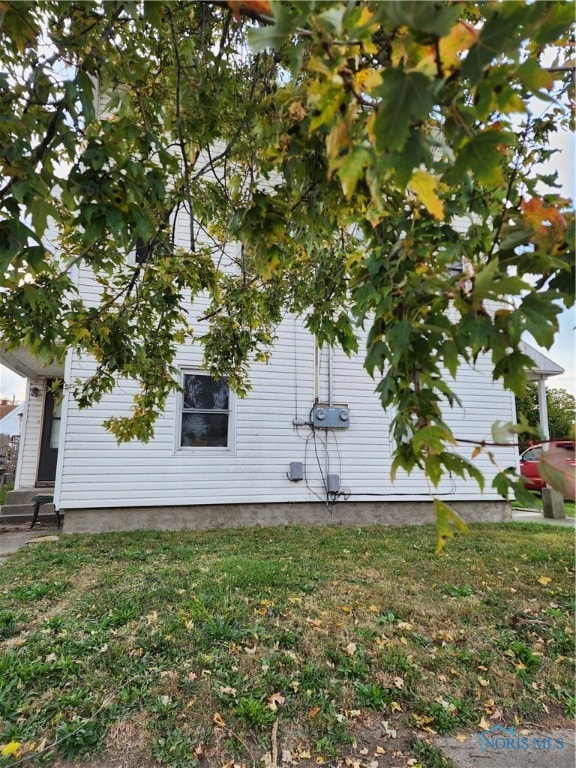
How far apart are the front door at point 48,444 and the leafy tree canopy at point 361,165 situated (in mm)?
7245

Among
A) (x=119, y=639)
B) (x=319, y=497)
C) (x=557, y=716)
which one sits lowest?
(x=557, y=716)

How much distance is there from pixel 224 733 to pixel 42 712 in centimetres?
101

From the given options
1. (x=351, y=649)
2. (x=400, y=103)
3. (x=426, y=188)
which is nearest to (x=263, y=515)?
(x=351, y=649)

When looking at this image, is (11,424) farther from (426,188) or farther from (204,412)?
(426,188)

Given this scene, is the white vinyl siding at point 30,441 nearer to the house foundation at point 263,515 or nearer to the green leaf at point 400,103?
the house foundation at point 263,515

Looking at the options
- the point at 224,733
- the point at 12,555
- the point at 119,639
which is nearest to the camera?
the point at 224,733

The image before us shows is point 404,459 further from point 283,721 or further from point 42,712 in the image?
point 42,712

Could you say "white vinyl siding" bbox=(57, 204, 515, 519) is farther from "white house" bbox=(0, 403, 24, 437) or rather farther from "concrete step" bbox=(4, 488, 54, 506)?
"white house" bbox=(0, 403, 24, 437)

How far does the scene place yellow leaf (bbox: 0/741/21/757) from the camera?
6.91 feet

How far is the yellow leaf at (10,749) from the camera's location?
211 centimetres

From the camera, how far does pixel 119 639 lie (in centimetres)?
308

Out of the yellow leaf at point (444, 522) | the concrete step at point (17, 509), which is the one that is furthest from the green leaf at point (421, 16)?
the concrete step at point (17, 509)

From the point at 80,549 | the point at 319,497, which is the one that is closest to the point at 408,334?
the point at 80,549

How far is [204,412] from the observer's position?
24.5 feet
